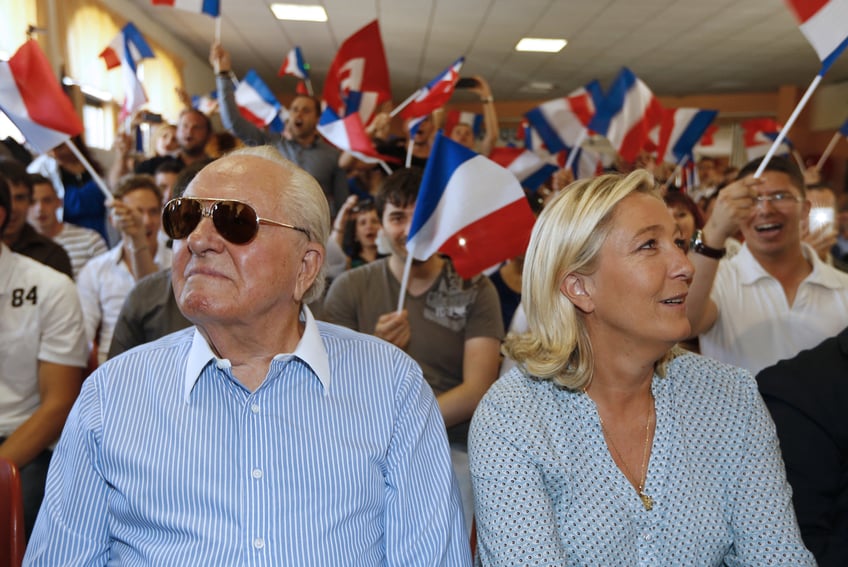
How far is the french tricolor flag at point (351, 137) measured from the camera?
3.66m

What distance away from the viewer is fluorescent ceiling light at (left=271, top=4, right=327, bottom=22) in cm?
927

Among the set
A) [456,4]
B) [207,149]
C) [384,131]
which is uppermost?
[456,4]

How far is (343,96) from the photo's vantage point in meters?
4.49

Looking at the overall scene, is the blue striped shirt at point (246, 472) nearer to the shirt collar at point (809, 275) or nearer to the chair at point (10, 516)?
the chair at point (10, 516)

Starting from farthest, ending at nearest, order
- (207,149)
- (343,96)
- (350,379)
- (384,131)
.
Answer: (207,149), (384,131), (343,96), (350,379)

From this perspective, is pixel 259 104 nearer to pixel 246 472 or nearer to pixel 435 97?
pixel 435 97

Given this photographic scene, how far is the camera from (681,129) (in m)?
5.33

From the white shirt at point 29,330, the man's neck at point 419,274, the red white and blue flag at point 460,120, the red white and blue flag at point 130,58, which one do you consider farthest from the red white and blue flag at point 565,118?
the white shirt at point 29,330

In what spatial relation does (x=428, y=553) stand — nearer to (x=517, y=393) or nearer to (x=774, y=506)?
(x=517, y=393)

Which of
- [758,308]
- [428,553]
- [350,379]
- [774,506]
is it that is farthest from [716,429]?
[758,308]

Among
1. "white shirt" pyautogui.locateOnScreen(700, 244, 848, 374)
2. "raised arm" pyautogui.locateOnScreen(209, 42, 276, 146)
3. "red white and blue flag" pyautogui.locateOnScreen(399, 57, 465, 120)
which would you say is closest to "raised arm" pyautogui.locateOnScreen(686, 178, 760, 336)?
"white shirt" pyautogui.locateOnScreen(700, 244, 848, 374)

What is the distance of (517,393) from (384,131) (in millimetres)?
3433

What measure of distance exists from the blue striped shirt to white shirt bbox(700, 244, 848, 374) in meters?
1.47

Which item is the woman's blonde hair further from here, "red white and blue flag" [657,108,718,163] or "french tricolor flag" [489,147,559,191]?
"red white and blue flag" [657,108,718,163]
